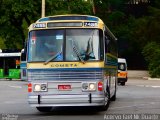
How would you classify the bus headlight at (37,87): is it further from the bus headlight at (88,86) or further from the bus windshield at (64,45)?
the bus headlight at (88,86)

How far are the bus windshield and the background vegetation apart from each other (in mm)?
38782

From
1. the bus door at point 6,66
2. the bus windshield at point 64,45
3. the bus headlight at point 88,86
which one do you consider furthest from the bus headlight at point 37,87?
the bus door at point 6,66

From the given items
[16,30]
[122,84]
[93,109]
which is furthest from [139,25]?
[93,109]

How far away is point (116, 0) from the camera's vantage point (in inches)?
2606

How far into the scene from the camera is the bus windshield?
17391mm

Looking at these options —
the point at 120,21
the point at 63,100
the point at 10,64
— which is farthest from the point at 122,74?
the point at 63,100

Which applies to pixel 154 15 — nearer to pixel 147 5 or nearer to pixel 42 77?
pixel 147 5

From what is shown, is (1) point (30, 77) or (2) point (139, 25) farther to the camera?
(2) point (139, 25)

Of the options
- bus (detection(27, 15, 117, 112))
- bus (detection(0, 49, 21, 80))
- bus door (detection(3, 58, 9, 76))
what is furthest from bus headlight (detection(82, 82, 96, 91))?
bus door (detection(3, 58, 9, 76))

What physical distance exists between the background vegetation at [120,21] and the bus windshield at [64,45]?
127 feet

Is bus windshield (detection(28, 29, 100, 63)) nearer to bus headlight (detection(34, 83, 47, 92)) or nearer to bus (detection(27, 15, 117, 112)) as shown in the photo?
bus (detection(27, 15, 117, 112))

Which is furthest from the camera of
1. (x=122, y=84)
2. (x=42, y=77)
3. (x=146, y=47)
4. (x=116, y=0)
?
(x=116, y=0)

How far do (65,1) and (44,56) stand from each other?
143 ft

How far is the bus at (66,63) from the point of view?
674 inches
